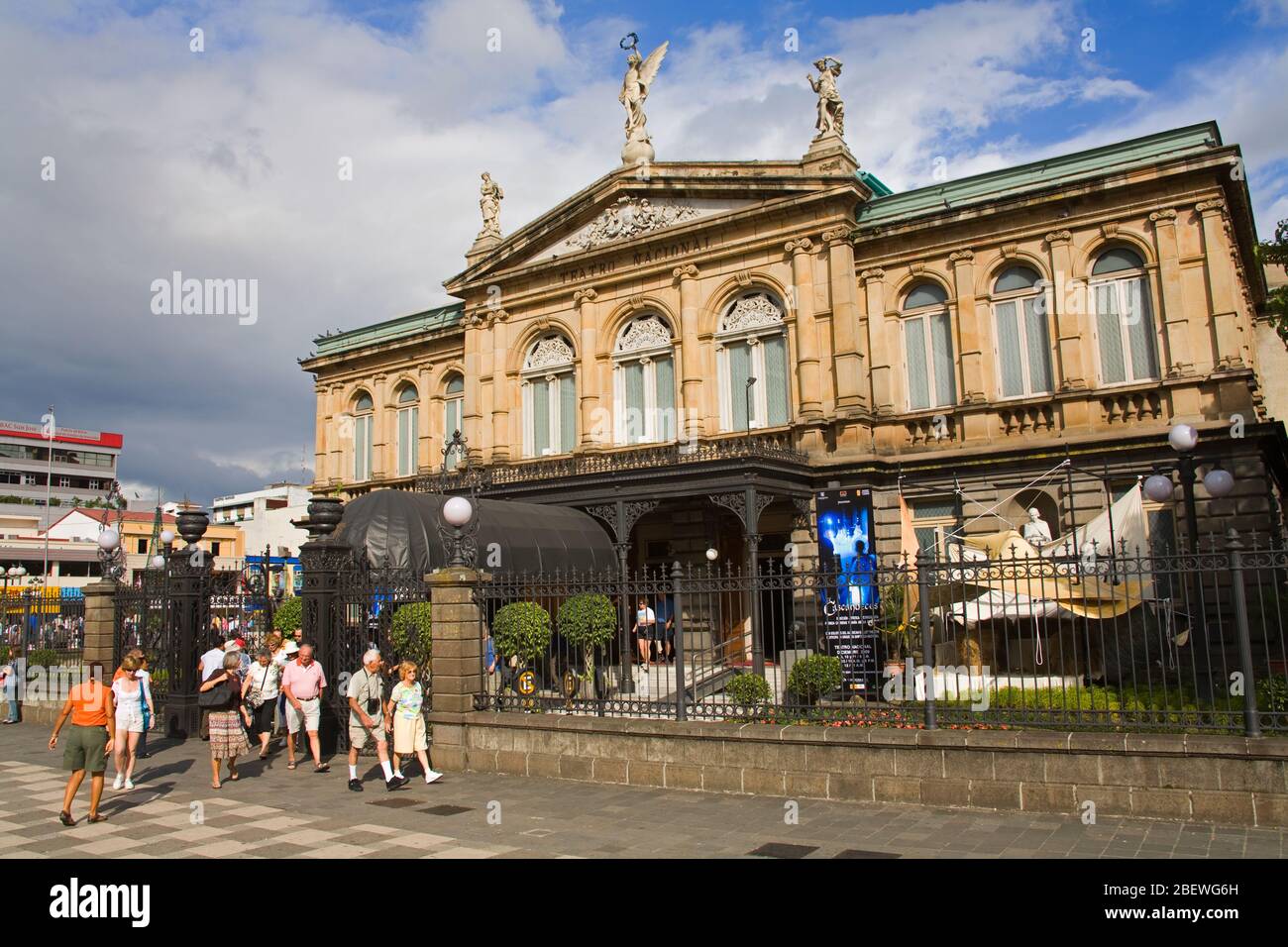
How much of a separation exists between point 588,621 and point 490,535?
22.6 feet

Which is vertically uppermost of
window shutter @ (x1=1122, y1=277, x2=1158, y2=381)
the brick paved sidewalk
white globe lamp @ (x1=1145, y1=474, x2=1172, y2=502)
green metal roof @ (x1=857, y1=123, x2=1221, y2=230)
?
green metal roof @ (x1=857, y1=123, x2=1221, y2=230)

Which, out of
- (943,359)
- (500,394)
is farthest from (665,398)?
(943,359)

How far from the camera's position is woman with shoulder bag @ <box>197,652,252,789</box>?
12414 mm

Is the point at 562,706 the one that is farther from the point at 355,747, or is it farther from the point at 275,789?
the point at 275,789

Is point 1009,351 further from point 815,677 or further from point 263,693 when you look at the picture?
point 263,693

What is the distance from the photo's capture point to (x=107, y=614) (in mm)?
18719

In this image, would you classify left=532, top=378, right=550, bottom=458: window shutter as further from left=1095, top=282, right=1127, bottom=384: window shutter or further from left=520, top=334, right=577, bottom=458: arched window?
left=1095, top=282, right=1127, bottom=384: window shutter

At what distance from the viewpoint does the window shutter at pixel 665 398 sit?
27234mm

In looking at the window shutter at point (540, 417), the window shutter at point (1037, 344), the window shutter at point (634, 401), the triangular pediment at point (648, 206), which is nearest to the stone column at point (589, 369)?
the window shutter at point (634, 401)

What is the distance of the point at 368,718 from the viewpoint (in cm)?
1236

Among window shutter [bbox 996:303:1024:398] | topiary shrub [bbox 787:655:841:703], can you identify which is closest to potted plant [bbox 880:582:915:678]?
topiary shrub [bbox 787:655:841:703]

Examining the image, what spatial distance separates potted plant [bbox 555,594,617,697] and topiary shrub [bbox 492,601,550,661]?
309mm

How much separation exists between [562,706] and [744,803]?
3471 millimetres
